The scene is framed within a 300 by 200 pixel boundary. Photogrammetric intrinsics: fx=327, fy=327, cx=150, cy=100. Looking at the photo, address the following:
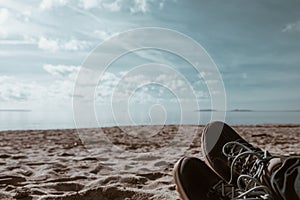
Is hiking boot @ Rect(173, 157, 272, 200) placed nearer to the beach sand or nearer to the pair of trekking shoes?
the pair of trekking shoes

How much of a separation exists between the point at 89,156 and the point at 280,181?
267cm

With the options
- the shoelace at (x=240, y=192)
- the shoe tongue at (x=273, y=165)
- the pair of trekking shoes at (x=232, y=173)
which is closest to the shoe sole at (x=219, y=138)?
the pair of trekking shoes at (x=232, y=173)

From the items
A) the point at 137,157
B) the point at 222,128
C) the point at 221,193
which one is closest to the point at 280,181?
the point at 221,193

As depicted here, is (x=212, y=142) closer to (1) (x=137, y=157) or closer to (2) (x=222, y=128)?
(2) (x=222, y=128)

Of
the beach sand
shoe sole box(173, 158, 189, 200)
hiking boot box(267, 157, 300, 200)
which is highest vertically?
hiking boot box(267, 157, 300, 200)

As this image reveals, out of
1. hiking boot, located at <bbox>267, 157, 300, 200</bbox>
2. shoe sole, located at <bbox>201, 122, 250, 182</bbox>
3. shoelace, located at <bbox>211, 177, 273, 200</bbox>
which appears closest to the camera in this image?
hiking boot, located at <bbox>267, 157, 300, 200</bbox>

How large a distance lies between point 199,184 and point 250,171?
8.4 inches

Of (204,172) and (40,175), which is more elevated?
(204,172)

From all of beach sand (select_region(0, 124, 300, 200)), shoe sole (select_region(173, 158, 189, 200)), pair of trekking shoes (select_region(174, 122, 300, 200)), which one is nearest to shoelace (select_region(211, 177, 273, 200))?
pair of trekking shoes (select_region(174, 122, 300, 200))

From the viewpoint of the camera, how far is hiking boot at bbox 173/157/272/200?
50.5 inches

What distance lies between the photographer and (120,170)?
262 cm

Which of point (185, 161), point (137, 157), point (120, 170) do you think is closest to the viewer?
point (185, 161)

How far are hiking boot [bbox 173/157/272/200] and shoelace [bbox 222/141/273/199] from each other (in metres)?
0.04

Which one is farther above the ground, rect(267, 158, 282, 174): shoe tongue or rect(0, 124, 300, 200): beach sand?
rect(267, 158, 282, 174): shoe tongue
